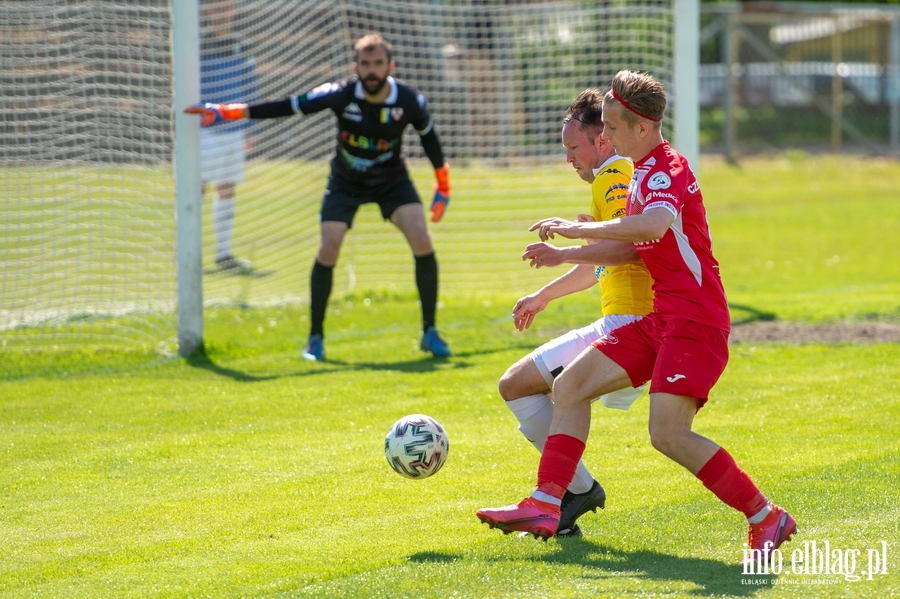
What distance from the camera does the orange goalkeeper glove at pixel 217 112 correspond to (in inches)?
314

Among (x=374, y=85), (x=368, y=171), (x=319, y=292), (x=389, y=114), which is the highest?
(x=374, y=85)

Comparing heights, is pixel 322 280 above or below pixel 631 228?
below

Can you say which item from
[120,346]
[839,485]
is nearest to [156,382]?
[120,346]

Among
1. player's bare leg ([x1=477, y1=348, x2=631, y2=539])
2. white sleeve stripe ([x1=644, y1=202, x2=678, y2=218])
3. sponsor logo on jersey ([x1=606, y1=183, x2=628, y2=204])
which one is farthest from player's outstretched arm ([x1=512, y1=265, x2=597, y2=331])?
white sleeve stripe ([x1=644, y1=202, x2=678, y2=218])

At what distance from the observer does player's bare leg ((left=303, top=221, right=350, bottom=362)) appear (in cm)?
835

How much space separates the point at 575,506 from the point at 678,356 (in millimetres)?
862

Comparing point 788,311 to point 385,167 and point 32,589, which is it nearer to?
point 385,167

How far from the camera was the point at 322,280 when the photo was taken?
27.7 feet

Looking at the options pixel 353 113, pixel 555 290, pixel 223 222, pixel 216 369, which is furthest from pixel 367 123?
pixel 555 290

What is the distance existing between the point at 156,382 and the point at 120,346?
1353 mm

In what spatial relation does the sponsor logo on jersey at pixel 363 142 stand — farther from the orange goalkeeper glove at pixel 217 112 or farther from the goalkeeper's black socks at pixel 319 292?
the goalkeeper's black socks at pixel 319 292

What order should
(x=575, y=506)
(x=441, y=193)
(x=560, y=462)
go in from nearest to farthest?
1. (x=560, y=462)
2. (x=575, y=506)
3. (x=441, y=193)

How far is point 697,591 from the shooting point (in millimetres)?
3727

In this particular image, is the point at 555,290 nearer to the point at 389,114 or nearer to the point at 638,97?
the point at 638,97
